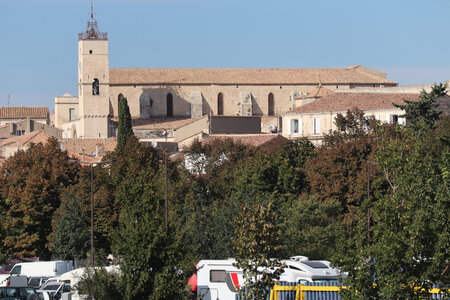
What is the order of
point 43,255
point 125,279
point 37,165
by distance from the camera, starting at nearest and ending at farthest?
point 125,279 → point 43,255 → point 37,165

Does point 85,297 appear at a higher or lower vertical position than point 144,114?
lower

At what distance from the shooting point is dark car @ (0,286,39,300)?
31.1 m

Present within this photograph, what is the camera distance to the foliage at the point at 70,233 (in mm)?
46594

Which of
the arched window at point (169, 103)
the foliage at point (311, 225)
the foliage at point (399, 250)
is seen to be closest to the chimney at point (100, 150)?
the arched window at point (169, 103)

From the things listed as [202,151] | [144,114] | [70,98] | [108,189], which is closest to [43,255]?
[108,189]

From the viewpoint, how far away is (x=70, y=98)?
120 metres

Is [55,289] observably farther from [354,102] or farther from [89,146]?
[89,146]

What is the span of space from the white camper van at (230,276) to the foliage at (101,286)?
6.53 metres

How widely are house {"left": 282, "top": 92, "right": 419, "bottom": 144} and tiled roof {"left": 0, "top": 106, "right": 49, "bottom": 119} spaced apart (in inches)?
2216

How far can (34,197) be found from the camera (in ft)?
166

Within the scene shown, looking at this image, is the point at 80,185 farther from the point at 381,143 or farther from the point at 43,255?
the point at 381,143

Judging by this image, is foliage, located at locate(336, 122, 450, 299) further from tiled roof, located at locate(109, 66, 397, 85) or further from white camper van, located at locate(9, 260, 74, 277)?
tiled roof, located at locate(109, 66, 397, 85)

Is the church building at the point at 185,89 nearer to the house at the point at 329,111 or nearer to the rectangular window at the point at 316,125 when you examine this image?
the house at the point at 329,111

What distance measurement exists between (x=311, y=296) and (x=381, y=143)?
5.09m
